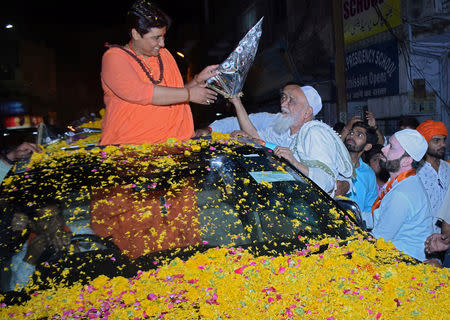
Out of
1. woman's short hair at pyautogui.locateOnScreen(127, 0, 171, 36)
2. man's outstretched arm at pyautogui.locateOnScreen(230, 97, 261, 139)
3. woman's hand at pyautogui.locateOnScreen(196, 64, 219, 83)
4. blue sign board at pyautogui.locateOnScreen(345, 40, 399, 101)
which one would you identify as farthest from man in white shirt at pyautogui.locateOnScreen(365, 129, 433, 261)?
blue sign board at pyautogui.locateOnScreen(345, 40, 399, 101)

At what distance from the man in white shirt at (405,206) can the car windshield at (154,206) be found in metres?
0.96

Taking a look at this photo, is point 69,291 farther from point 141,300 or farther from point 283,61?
point 283,61

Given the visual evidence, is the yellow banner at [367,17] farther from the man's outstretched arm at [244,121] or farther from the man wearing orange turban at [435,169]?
the man's outstretched arm at [244,121]

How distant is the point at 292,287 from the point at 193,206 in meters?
0.88

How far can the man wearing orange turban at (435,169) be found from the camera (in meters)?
4.55

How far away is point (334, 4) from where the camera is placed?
27.8 ft

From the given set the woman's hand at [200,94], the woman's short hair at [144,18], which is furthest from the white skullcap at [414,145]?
the woman's short hair at [144,18]

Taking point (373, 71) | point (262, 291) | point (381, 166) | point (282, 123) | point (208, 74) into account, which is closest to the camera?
point (262, 291)

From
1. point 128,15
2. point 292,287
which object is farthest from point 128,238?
point 128,15

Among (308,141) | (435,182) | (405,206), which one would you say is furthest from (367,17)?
(405,206)

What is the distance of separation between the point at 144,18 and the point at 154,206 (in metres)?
1.52

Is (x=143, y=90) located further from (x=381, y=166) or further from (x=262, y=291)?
(x=381, y=166)

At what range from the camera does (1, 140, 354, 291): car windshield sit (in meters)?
2.20

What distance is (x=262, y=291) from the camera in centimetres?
180
